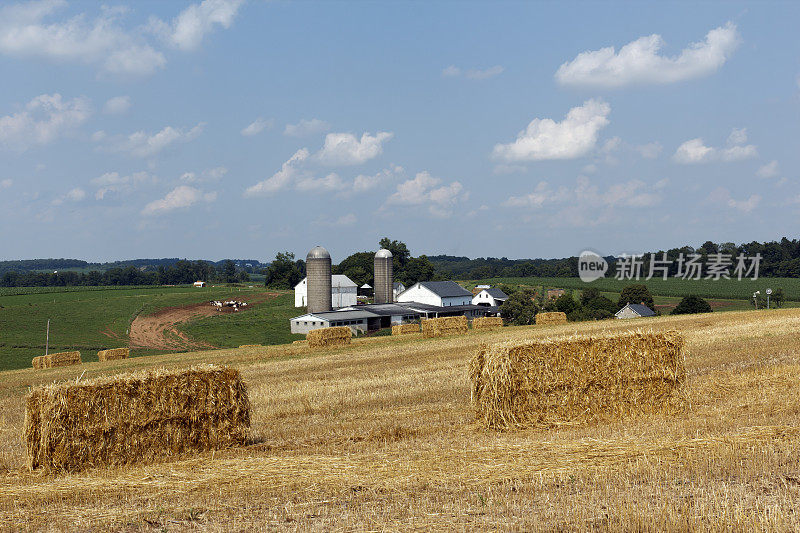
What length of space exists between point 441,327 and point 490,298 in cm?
7301

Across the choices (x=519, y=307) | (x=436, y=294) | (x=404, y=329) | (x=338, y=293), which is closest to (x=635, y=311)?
(x=519, y=307)

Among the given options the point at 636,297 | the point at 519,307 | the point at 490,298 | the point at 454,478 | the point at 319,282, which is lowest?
the point at 519,307

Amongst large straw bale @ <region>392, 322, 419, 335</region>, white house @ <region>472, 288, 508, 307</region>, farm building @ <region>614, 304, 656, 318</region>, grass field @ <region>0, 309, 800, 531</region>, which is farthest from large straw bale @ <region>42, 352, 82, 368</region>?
white house @ <region>472, 288, 508, 307</region>

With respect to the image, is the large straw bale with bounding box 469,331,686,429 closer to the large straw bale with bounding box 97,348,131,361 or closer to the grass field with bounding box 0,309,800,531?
the grass field with bounding box 0,309,800,531

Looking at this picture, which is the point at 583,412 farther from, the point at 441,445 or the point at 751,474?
the point at 751,474

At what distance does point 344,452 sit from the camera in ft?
40.9

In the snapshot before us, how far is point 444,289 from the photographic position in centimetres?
10906

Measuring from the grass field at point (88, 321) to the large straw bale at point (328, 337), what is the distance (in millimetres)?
25181

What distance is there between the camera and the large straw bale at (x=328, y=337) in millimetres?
45094

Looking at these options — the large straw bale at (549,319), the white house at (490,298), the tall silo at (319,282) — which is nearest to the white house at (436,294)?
the white house at (490,298)

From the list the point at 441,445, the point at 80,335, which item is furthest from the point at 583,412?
the point at 80,335

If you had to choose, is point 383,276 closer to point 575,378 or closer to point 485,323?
point 485,323

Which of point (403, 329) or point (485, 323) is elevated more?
point (485, 323)

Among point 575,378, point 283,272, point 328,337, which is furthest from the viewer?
point 283,272
